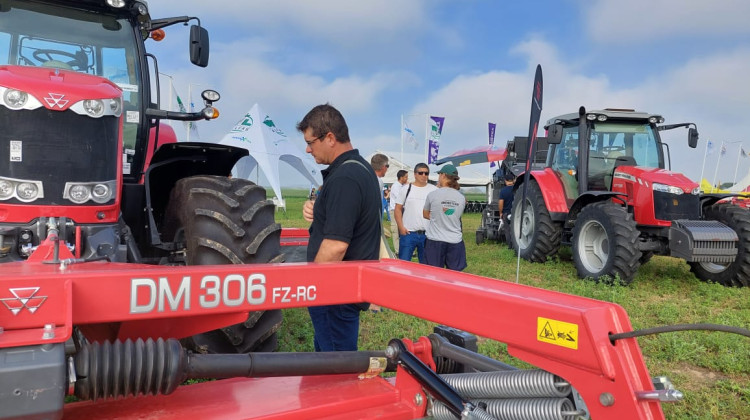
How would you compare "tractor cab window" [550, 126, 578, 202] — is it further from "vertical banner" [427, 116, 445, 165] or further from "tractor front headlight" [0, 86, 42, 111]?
"vertical banner" [427, 116, 445, 165]

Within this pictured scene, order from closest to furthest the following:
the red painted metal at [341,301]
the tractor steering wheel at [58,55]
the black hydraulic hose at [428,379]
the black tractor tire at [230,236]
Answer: the red painted metal at [341,301], the black hydraulic hose at [428,379], the black tractor tire at [230,236], the tractor steering wheel at [58,55]

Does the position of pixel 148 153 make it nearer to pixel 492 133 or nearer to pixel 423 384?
pixel 423 384

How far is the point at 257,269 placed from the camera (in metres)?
1.73

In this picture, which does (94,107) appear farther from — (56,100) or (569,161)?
(569,161)

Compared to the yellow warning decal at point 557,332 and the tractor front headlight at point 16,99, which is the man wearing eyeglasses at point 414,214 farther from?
the yellow warning decal at point 557,332

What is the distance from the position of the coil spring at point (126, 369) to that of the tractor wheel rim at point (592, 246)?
7.00 meters

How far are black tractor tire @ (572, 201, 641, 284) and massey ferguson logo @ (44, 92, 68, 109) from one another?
20.3 ft

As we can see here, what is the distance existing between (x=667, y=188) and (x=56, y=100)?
280 inches

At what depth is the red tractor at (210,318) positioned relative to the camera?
1.33m

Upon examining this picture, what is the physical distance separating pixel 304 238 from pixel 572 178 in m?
5.43

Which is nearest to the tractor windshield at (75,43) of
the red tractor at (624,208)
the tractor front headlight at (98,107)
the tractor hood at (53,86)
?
the tractor hood at (53,86)

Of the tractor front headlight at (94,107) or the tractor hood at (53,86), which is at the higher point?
the tractor hood at (53,86)

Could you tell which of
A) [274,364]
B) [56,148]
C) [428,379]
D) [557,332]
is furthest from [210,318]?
[56,148]

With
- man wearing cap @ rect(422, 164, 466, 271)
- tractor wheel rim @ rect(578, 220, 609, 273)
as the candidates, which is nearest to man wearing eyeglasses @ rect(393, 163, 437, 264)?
man wearing cap @ rect(422, 164, 466, 271)
